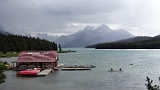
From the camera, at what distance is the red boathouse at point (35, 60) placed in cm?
6919

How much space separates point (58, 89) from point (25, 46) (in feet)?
461

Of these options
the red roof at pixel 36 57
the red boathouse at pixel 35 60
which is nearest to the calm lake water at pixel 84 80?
the red boathouse at pixel 35 60

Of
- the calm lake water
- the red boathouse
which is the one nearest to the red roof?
the red boathouse

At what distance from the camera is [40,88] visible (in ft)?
129

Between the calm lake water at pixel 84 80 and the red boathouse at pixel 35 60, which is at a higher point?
the red boathouse at pixel 35 60

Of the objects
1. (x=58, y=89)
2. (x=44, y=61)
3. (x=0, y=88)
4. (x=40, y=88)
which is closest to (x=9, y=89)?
(x=0, y=88)

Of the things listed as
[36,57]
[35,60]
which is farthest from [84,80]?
[36,57]

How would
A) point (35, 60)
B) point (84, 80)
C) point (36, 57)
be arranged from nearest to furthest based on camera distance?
1. point (84, 80)
2. point (35, 60)
3. point (36, 57)

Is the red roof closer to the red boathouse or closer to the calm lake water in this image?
the red boathouse

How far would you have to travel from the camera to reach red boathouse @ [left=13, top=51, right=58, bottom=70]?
6919 centimetres

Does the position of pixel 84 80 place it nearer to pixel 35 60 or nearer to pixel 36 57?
pixel 35 60

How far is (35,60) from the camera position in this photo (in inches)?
2726

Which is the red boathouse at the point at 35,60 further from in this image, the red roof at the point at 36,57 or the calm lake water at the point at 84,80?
the calm lake water at the point at 84,80

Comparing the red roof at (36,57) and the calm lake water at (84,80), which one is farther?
the red roof at (36,57)
